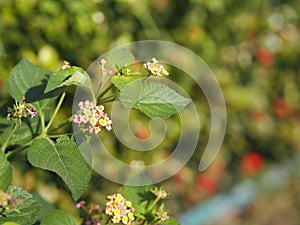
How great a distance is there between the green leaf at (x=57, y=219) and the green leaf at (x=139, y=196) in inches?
5.3

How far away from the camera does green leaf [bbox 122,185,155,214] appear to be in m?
0.97

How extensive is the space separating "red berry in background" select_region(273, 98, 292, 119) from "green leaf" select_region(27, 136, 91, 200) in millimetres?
2290

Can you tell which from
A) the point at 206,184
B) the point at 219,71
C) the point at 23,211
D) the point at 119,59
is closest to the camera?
the point at 23,211

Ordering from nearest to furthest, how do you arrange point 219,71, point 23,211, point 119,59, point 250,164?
1. point 23,211
2. point 119,59
3. point 219,71
4. point 250,164

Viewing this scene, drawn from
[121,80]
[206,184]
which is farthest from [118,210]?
[206,184]

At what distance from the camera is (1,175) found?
838 mm

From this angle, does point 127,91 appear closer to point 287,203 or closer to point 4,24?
point 4,24

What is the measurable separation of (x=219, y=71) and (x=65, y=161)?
183cm

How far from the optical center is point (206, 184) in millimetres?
2760

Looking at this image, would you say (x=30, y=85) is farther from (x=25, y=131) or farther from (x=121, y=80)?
(x=121, y=80)

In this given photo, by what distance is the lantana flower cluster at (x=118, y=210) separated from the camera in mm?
839

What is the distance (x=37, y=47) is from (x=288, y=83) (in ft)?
5.11

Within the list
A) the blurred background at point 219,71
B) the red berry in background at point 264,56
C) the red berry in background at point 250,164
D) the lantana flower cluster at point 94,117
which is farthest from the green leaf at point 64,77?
the red berry in background at point 250,164

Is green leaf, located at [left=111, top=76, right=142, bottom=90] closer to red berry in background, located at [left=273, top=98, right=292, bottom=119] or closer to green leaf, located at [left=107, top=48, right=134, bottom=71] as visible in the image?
green leaf, located at [left=107, top=48, right=134, bottom=71]
